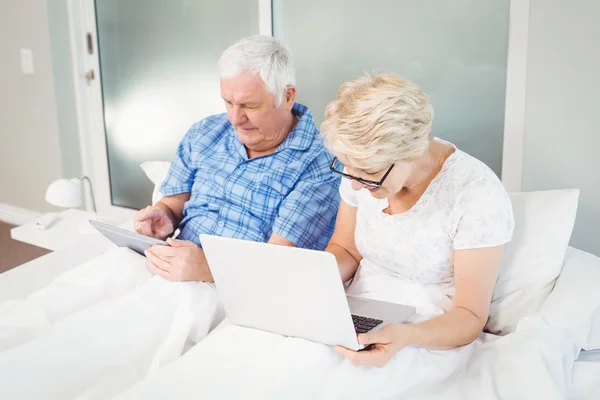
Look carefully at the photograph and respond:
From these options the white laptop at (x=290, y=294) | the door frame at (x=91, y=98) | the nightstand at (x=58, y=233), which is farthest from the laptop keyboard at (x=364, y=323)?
the door frame at (x=91, y=98)

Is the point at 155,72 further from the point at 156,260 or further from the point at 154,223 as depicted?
the point at 156,260

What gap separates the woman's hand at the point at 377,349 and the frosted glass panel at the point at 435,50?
1.03 metres

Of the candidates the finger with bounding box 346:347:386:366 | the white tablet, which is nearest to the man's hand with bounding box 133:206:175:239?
the white tablet

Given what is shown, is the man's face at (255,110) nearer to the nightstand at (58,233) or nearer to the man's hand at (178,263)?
the man's hand at (178,263)

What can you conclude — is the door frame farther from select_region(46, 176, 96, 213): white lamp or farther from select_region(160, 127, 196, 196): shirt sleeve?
select_region(160, 127, 196, 196): shirt sleeve

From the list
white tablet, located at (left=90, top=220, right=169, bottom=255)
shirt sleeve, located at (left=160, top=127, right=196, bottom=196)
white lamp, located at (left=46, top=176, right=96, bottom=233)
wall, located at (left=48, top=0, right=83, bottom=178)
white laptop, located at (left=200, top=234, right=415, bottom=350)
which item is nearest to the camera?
white laptop, located at (left=200, top=234, right=415, bottom=350)

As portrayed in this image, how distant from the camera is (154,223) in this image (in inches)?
72.2

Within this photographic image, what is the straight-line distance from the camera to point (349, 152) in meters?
1.21

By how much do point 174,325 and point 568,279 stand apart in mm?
859

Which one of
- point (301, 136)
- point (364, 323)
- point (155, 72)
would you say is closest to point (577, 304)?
point (364, 323)

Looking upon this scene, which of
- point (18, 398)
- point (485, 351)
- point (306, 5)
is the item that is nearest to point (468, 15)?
point (306, 5)

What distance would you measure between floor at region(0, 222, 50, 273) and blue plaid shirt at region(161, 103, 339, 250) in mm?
1475

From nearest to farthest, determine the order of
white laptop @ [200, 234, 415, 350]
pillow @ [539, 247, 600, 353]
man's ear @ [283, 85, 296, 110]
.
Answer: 1. white laptop @ [200, 234, 415, 350]
2. pillow @ [539, 247, 600, 353]
3. man's ear @ [283, 85, 296, 110]

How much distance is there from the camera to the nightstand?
2.30 m
